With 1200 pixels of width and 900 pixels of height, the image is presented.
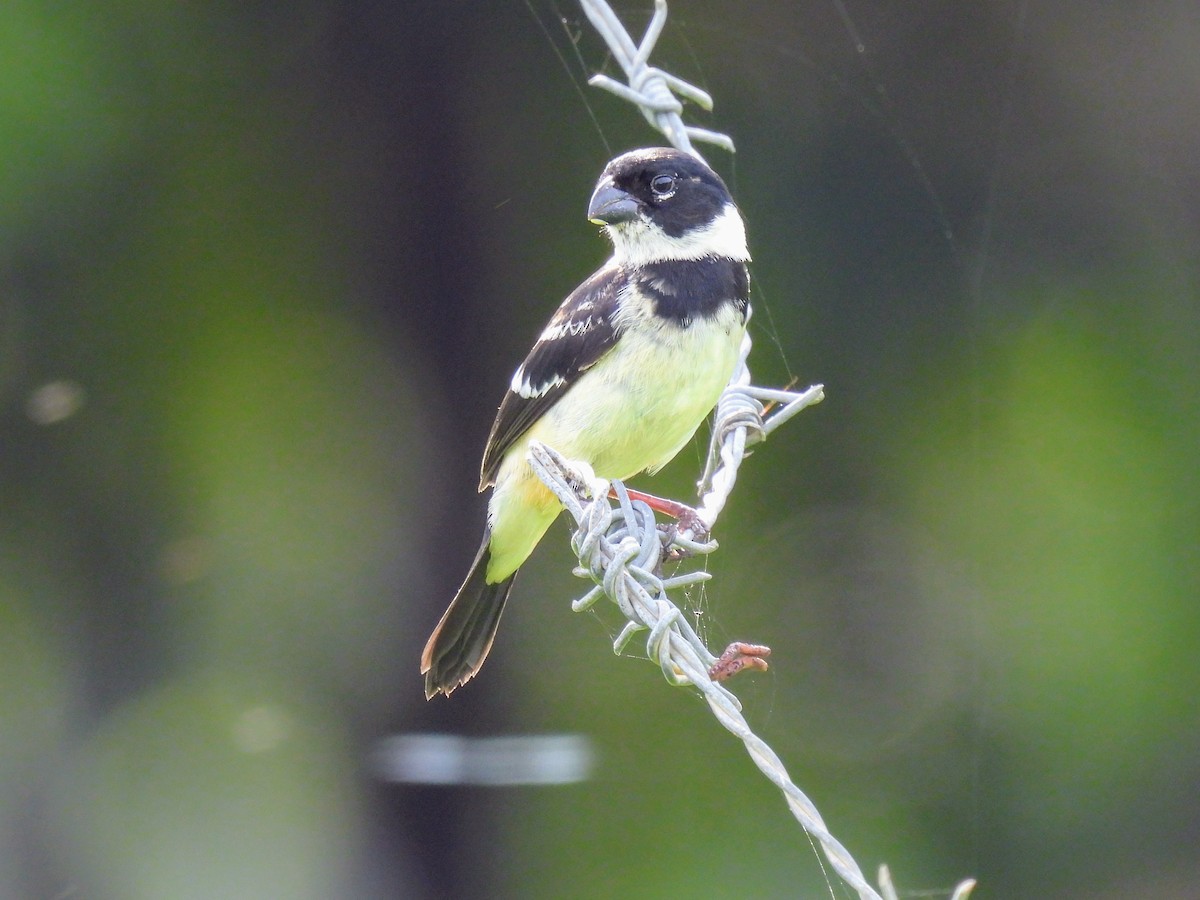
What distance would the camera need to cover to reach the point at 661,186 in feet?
9.08

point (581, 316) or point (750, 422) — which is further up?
point (581, 316)

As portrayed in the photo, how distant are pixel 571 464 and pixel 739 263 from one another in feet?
3.68

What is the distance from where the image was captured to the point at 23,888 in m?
4.62

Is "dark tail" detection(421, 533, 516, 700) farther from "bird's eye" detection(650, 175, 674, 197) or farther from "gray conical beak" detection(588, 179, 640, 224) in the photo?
"bird's eye" detection(650, 175, 674, 197)

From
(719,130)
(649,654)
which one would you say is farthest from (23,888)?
(649,654)

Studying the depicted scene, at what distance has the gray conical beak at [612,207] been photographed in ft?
8.89

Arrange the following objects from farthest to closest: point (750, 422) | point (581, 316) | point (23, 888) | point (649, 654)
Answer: point (23, 888)
point (581, 316)
point (750, 422)
point (649, 654)

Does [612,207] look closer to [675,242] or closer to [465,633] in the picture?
[675,242]

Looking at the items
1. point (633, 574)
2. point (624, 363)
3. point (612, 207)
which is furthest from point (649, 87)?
point (633, 574)

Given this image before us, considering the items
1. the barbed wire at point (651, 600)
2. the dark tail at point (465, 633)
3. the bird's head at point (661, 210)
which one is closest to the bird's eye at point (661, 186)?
the bird's head at point (661, 210)

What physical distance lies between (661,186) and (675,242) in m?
0.15

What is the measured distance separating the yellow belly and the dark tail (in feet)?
1.29

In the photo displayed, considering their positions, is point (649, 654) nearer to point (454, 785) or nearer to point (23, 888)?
point (454, 785)

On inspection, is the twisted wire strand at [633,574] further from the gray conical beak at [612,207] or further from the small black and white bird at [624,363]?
the gray conical beak at [612,207]
